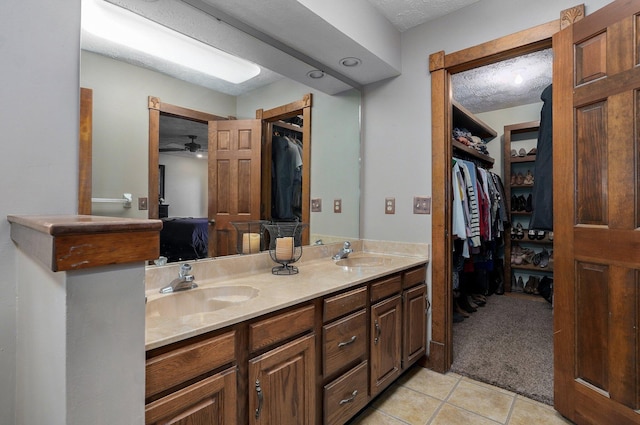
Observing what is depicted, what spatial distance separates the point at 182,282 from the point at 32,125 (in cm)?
75

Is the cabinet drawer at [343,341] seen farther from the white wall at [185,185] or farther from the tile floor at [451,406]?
the white wall at [185,185]

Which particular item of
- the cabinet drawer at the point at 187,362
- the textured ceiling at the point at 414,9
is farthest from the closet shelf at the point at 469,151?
the cabinet drawer at the point at 187,362

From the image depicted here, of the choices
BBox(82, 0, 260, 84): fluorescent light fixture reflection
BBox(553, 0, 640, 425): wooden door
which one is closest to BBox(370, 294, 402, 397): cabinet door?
BBox(553, 0, 640, 425): wooden door

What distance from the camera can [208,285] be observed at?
4.75 ft

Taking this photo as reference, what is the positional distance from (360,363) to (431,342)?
0.83 metres

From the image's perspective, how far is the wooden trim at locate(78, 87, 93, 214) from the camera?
45.1 inches

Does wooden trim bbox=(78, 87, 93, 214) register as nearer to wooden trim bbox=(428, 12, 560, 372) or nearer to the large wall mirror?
the large wall mirror

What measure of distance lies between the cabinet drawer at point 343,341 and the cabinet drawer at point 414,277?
477 mm

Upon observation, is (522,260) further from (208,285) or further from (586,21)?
(208,285)

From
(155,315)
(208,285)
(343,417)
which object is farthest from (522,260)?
(155,315)

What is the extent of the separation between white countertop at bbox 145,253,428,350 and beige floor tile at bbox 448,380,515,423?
82 centimetres

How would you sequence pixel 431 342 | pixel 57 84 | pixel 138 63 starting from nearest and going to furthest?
pixel 57 84 → pixel 138 63 → pixel 431 342

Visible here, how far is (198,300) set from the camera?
1348mm

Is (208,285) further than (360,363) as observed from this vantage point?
No
